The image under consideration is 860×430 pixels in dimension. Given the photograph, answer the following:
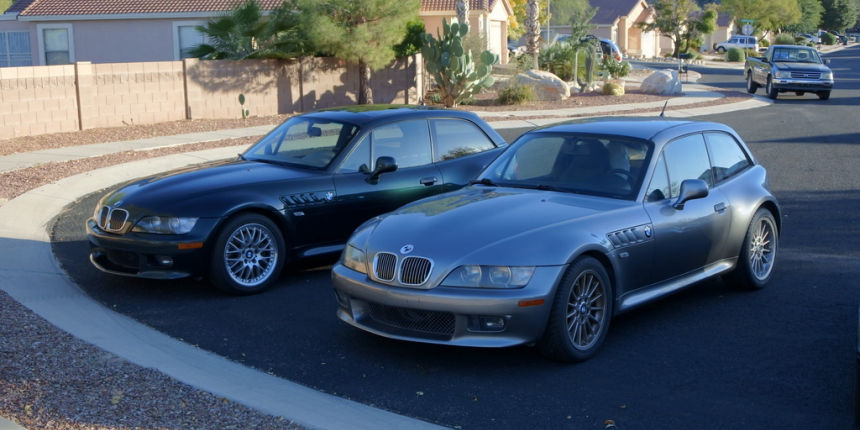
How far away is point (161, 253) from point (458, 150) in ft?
10.6

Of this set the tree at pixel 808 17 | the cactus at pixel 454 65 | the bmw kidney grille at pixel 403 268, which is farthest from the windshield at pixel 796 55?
the tree at pixel 808 17

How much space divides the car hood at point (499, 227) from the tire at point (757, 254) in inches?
63.2

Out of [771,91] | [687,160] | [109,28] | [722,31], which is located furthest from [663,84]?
[722,31]

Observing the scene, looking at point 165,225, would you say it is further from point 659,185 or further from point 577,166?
point 659,185

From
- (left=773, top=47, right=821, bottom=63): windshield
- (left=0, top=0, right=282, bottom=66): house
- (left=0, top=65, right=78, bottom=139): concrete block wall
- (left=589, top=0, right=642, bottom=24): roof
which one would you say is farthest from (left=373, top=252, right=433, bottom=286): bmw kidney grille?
(left=589, top=0, right=642, bottom=24): roof

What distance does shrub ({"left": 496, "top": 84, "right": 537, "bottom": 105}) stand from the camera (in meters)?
28.3

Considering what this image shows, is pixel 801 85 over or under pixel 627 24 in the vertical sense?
under

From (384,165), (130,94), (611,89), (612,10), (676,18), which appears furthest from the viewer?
(612,10)

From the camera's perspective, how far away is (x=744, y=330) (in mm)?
6723

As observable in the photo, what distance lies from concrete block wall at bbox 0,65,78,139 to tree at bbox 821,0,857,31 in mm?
117309

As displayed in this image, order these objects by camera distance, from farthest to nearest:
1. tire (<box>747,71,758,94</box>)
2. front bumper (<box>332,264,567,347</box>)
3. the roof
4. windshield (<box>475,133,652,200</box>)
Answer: the roof → tire (<box>747,71,758,94</box>) → windshield (<box>475,133,652,200</box>) → front bumper (<box>332,264,567,347</box>)

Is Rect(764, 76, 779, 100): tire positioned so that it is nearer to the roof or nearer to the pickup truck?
the pickup truck

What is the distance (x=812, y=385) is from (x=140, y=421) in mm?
4016

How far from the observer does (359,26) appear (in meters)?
24.8
